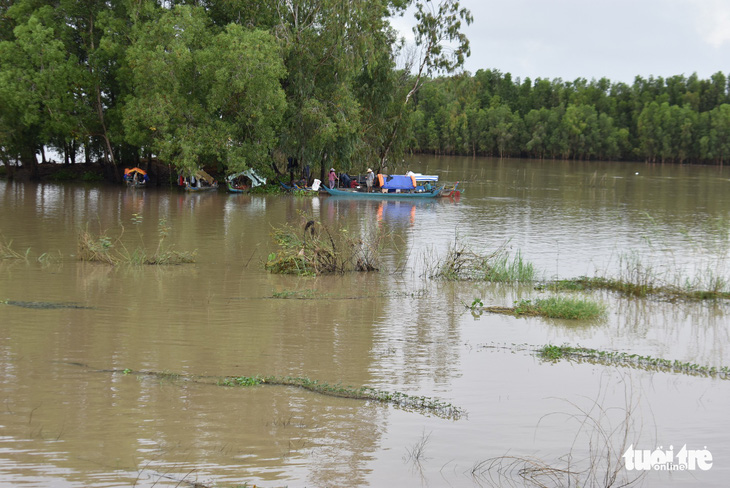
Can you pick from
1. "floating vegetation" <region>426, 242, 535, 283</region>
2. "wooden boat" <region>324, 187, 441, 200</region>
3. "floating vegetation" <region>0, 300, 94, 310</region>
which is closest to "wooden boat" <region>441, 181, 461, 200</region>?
"wooden boat" <region>324, 187, 441, 200</region>

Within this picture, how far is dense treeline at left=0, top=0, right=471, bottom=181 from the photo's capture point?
109 feet

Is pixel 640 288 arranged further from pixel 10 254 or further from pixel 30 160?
pixel 30 160

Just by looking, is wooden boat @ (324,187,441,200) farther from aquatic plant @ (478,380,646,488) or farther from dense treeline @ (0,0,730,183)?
aquatic plant @ (478,380,646,488)

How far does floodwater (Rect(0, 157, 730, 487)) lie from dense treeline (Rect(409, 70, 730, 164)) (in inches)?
2960

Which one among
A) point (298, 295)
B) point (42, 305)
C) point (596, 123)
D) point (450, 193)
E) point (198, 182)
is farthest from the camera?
point (596, 123)

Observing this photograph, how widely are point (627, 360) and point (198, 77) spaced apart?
2846 cm

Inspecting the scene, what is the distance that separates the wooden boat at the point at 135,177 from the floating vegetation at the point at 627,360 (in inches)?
1198

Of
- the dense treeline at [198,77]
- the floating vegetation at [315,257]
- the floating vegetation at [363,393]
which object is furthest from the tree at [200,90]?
the floating vegetation at [363,393]

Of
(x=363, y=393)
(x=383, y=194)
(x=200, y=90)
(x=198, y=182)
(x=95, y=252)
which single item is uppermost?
(x=200, y=90)

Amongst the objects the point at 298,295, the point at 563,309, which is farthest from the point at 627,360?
the point at 298,295

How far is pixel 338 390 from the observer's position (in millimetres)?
7996

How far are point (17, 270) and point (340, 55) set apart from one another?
2273cm

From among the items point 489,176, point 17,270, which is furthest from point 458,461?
point 489,176

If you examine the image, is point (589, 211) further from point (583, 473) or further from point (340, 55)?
point (583, 473)
